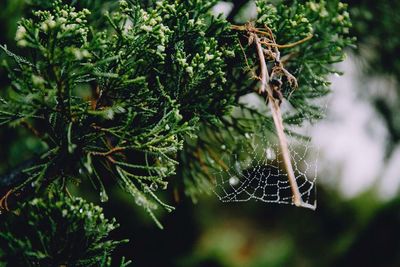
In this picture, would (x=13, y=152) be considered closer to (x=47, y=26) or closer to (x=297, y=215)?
(x=47, y=26)

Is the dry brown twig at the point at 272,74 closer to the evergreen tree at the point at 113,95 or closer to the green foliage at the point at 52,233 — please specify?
the evergreen tree at the point at 113,95

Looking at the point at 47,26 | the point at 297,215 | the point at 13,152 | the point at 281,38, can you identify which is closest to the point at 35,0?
the point at 47,26

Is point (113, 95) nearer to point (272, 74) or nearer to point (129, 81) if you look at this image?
point (129, 81)

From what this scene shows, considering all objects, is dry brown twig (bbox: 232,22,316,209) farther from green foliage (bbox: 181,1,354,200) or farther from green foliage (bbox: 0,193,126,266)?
green foliage (bbox: 0,193,126,266)

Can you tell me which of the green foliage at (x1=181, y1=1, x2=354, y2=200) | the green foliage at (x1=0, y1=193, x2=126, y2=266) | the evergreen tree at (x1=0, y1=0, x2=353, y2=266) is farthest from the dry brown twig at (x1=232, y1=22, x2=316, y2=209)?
the green foliage at (x1=0, y1=193, x2=126, y2=266)

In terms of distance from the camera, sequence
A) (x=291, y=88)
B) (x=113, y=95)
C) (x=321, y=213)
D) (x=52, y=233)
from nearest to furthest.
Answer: (x=52, y=233) → (x=113, y=95) → (x=291, y=88) → (x=321, y=213)

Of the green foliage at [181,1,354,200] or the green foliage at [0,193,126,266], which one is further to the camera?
the green foliage at [181,1,354,200]

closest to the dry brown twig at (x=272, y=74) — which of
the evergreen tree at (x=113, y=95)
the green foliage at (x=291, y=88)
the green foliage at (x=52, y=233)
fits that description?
the evergreen tree at (x=113, y=95)

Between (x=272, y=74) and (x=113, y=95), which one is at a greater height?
(x=272, y=74)

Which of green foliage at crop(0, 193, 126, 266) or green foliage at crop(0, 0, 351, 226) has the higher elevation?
green foliage at crop(0, 0, 351, 226)

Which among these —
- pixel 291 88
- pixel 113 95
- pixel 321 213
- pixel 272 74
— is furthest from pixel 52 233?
pixel 321 213
